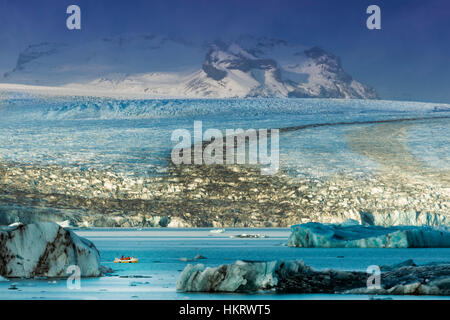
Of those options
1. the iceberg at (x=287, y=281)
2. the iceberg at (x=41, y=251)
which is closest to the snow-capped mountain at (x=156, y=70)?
the iceberg at (x=41, y=251)

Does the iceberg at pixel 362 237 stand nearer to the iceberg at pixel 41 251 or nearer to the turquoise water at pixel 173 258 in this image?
the turquoise water at pixel 173 258

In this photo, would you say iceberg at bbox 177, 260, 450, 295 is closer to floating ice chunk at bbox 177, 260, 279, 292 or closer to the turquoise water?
floating ice chunk at bbox 177, 260, 279, 292

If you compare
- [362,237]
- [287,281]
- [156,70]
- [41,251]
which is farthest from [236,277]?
[156,70]

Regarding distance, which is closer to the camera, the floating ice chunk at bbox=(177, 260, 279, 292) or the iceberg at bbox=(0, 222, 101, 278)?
the floating ice chunk at bbox=(177, 260, 279, 292)

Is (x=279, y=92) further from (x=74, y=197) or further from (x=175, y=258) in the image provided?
(x=175, y=258)

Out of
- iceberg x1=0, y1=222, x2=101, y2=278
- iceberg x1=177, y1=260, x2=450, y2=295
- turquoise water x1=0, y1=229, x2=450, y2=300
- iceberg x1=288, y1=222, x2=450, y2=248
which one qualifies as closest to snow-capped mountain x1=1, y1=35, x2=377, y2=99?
turquoise water x1=0, y1=229, x2=450, y2=300
